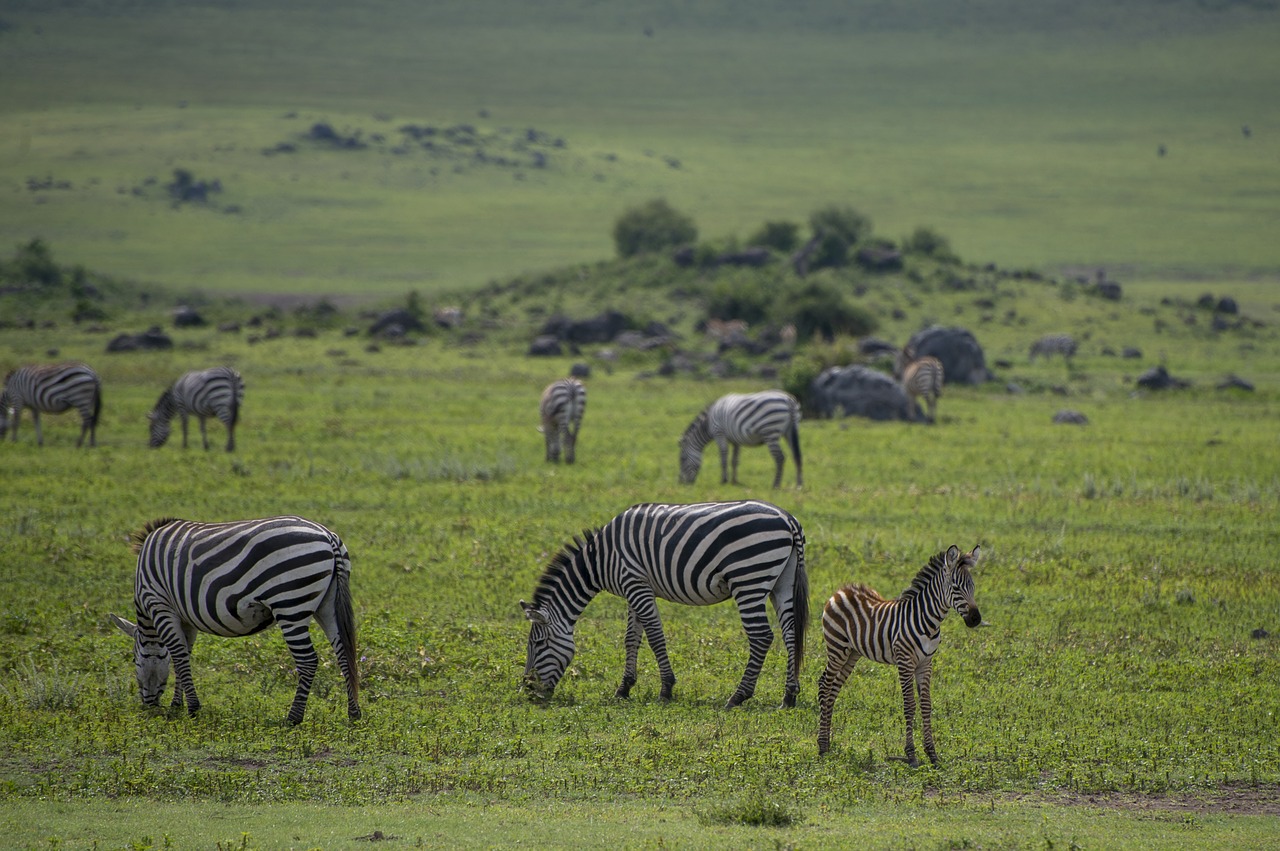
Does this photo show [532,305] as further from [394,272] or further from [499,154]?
[499,154]

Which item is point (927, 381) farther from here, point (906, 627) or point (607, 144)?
point (607, 144)

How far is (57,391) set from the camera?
2827 cm

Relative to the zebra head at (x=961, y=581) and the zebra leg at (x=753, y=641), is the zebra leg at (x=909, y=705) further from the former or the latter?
the zebra leg at (x=753, y=641)

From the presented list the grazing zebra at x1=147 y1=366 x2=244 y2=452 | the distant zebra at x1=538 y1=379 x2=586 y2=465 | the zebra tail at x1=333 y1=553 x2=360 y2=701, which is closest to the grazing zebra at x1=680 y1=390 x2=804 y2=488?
the distant zebra at x1=538 y1=379 x2=586 y2=465

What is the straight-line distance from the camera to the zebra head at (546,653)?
496 inches

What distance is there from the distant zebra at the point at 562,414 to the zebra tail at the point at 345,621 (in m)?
15.2

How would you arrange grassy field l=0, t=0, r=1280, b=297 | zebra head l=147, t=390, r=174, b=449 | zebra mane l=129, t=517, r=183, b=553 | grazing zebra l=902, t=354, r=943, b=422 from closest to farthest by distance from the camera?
1. zebra mane l=129, t=517, r=183, b=553
2. zebra head l=147, t=390, r=174, b=449
3. grazing zebra l=902, t=354, r=943, b=422
4. grassy field l=0, t=0, r=1280, b=297

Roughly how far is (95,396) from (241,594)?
18920 millimetres

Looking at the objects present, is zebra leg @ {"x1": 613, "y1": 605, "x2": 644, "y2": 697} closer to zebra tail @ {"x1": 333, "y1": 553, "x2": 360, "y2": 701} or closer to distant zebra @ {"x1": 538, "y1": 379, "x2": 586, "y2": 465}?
zebra tail @ {"x1": 333, "y1": 553, "x2": 360, "y2": 701}

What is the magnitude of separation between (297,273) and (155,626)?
291 feet

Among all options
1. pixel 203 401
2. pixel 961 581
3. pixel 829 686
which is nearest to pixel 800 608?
pixel 829 686

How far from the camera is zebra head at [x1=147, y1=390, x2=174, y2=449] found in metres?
28.8

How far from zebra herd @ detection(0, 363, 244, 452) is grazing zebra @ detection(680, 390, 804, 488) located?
10.2 meters

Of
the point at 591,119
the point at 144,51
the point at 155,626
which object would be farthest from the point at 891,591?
the point at 144,51
